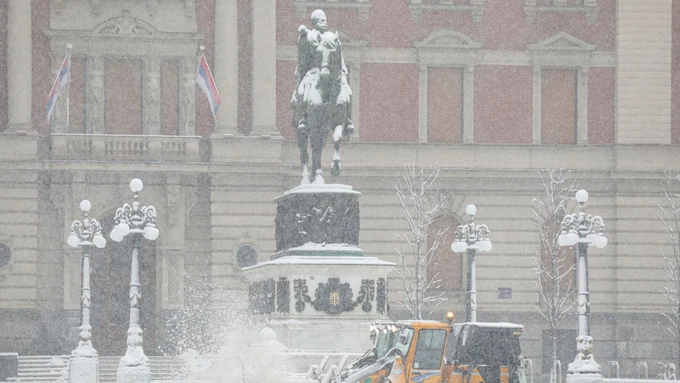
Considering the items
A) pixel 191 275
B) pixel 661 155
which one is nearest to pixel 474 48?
pixel 661 155

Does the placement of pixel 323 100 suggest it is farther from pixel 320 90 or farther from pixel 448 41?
pixel 448 41

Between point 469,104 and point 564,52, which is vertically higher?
point 564,52

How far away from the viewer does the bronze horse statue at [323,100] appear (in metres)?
30.7

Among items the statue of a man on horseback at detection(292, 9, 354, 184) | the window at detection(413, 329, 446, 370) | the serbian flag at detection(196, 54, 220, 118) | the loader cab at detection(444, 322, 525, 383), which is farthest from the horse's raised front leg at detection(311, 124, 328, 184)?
the serbian flag at detection(196, 54, 220, 118)

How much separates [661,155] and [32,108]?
21.7m

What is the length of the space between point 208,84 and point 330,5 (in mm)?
6516

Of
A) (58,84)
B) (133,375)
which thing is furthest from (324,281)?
(58,84)

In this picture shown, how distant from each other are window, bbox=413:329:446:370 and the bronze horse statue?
14.5 feet

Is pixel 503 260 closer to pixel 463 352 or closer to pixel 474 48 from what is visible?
pixel 474 48

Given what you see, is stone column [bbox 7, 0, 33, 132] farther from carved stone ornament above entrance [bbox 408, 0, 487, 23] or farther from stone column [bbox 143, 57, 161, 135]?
carved stone ornament above entrance [bbox 408, 0, 487, 23]

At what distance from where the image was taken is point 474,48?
58.7 m

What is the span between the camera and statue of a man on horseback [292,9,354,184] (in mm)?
30672

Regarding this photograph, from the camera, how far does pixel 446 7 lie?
58.9 meters

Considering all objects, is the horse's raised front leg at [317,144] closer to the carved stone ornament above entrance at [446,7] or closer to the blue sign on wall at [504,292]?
the blue sign on wall at [504,292]
